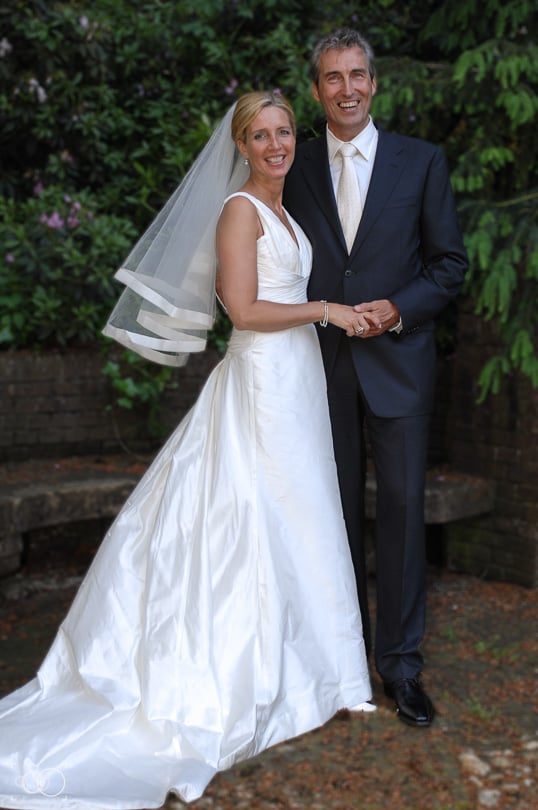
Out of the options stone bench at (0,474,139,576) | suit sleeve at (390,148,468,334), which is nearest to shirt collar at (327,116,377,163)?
suit sleeve at (390,148,468,334)

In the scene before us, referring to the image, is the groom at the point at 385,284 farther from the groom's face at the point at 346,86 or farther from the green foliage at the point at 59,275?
the green foliage at the point at 59,275

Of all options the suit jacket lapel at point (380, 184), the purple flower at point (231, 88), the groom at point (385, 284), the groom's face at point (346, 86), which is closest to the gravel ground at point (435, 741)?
the groom at point (385, 284)

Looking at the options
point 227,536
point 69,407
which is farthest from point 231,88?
point 227,536

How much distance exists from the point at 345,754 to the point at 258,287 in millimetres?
1530

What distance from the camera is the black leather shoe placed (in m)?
3.33

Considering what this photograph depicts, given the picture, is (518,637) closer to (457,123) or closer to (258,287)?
(258,287)

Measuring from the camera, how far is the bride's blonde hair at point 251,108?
10.5ft

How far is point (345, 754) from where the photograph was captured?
313cm

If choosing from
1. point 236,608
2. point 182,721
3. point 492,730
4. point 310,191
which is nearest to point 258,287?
point 310,191

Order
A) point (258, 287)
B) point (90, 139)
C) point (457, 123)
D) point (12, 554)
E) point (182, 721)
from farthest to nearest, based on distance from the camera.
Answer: point (90, 139) → point (457, 123) → point (12, 554) → point (258, 287) → point (182, 721)

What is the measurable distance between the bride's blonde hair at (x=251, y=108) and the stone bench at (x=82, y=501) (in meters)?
2.25

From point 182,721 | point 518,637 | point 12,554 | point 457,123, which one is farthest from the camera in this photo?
point 457,123

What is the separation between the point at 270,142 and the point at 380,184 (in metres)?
0.43

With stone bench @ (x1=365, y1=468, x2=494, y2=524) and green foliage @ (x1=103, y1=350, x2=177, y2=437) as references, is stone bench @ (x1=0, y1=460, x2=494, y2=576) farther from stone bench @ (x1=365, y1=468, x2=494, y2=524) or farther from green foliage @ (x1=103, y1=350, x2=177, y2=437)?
green foliage @ (x1=103, y1=350, x2=177, y2=437)
